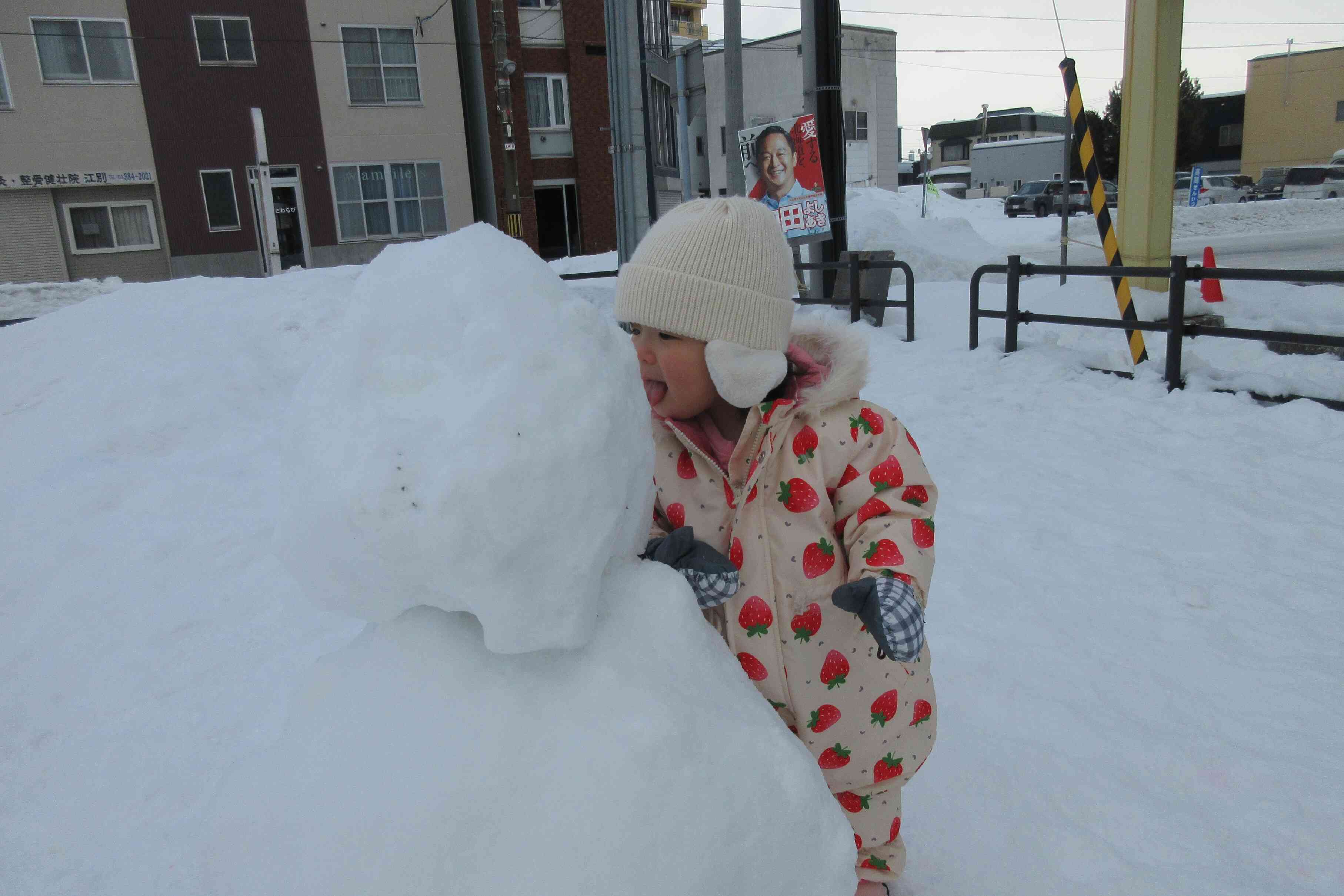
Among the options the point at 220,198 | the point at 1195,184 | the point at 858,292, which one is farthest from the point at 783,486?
the point at 1195,184

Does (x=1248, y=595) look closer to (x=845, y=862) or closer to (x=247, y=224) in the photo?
(x=845, y=862)

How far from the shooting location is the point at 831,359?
176 centimetres

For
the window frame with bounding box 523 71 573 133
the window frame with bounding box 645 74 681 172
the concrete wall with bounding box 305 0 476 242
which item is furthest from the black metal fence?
the window frame with bounding box 645 74 681 172

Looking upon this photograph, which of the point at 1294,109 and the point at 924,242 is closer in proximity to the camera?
the point at 924,242

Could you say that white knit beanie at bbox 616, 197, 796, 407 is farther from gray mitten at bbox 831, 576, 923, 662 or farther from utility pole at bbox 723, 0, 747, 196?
utility pole at bbox 723, 0, 747, 196

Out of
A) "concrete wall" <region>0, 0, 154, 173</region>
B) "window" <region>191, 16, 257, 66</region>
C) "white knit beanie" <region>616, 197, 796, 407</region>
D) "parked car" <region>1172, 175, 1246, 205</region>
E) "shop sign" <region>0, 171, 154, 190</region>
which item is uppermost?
"window" <region>191, 16, 257, 66</region>

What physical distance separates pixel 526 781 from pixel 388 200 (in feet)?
63.2

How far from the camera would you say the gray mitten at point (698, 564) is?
1307 mm

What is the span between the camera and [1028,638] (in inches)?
120

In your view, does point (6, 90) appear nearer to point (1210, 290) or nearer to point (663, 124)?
point (663, 124)

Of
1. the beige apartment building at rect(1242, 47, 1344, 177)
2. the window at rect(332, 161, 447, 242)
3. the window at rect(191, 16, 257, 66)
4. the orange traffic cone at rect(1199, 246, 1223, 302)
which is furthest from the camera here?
the beige apartment building at rect(1242, 47, 1344, 177)

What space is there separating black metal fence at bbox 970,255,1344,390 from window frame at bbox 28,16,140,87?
16.7m

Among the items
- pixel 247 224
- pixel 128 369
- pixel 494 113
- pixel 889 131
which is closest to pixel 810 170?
pixel 128 369

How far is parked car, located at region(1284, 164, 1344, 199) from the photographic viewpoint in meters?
27.6
